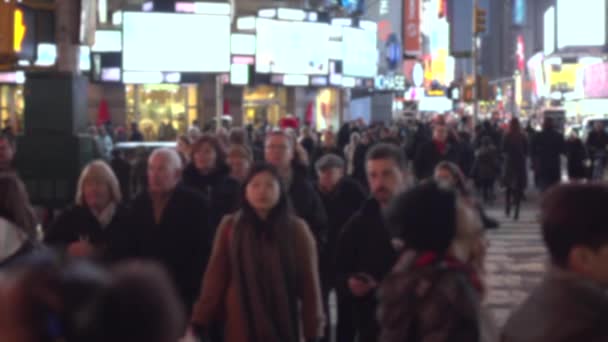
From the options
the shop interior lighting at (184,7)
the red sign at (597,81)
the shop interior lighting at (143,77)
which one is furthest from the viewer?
the red sign at (597,81)

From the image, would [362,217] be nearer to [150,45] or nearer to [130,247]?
[130,247]

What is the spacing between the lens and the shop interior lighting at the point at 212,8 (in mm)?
32500

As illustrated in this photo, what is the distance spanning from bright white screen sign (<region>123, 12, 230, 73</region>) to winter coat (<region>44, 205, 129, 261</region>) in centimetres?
2461

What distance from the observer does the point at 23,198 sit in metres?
6.73

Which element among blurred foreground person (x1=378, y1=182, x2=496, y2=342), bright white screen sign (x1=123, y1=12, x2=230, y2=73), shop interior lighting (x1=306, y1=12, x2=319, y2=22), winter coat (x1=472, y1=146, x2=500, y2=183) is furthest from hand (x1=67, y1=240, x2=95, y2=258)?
shop interior lighting (x1=306, y1=12, x2=319, y2=22)

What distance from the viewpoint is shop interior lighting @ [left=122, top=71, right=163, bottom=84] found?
3181 cm

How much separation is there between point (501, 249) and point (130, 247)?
981cm

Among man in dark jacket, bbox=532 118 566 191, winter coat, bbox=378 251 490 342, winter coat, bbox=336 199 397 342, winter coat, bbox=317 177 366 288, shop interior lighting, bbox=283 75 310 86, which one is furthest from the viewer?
shop interior lighting, bbox=283 75 310 86

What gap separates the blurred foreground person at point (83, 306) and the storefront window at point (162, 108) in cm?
3964

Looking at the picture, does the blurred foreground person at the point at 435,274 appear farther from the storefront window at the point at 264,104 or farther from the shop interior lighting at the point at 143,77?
the storefront window at the point at 264,104

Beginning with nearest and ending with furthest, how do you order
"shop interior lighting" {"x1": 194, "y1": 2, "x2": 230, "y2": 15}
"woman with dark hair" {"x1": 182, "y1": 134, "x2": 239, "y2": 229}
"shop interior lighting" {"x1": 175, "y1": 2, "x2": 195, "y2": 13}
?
1. "woman with dark hair" {"x1": 182, "y1": 134, "x2": 239, "y2": 229}
2. "shop interior lighting" {"x1": 175, "y1": 2, "x2": 195, "y2": 13}
3. "shop interior lighting" {"x1": 194, "y1": 2, "x2": 230, "y2": 15}

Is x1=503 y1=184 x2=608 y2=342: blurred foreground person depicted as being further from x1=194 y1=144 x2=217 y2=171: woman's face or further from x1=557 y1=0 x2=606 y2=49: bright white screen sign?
x1=557 y1=0 x2=606 y2=49: bright white screen sign

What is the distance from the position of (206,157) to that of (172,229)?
2.40 metres

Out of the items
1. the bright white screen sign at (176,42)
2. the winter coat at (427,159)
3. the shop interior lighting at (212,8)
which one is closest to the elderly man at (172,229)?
the winter coat at (427,159)
